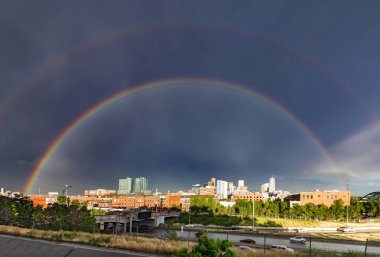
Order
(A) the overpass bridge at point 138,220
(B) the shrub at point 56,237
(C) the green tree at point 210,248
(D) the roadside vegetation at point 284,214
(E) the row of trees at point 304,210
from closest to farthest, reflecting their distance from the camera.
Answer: (C) the green tree at point 210,248, (B) the shrub at point 56,237, (A) the overpass bridge at point 138,220, (D) the roadside vegetation at point 284,214, (E) the row of trees at point 304,210

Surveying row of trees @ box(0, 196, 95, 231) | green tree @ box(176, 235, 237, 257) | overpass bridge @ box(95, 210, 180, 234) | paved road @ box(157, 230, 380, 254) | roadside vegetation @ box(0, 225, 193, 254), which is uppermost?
green tree @ box(176, 235, 237, 257)

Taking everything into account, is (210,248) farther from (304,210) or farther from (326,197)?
(326,197)

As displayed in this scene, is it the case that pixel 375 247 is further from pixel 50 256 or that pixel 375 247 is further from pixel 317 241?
Result: pixel 50 256

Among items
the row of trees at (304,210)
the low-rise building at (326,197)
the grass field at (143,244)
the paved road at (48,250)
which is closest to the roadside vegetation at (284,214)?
the row of trees at (304,210)

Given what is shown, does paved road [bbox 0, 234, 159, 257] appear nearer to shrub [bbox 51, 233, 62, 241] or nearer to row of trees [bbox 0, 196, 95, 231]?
shrub [bbox 51, 233, 62, 241]

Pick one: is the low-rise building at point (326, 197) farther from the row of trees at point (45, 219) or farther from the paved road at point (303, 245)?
the row of trees at point (45, 219)

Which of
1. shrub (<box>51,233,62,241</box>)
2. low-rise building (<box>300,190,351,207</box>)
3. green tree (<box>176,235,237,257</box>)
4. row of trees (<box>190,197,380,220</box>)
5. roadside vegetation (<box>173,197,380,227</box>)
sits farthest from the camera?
low-rise building (<box>300,190,351,207</box>)

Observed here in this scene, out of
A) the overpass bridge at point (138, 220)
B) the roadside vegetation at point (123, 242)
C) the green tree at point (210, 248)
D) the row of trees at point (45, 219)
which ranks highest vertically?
the green tree at point (210, 248)

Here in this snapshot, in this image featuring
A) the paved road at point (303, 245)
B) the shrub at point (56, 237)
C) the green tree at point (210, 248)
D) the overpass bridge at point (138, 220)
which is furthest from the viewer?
the overpass bridge at point (138, 220)

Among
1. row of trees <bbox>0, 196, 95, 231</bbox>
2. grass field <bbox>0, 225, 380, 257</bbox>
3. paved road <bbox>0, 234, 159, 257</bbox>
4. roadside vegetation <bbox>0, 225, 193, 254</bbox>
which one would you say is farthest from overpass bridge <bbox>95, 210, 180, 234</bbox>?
paved road <bbox>0, 234, 159, 257</bbox>
